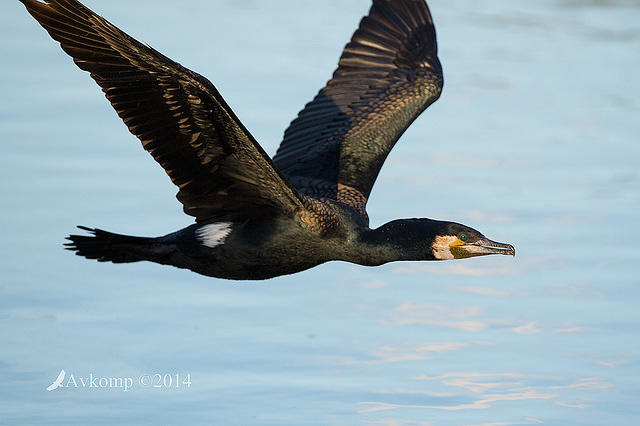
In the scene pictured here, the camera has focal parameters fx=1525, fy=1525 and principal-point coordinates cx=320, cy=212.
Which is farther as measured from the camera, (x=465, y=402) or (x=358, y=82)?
(x=358, y=82)

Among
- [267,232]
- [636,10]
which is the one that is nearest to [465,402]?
[267,232]

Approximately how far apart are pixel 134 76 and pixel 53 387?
191 cm

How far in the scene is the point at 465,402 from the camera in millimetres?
8578

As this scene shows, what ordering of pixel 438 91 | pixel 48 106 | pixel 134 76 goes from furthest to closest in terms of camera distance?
1. pixel 48 106
2. pixel 438 91
3. pixel 134 76

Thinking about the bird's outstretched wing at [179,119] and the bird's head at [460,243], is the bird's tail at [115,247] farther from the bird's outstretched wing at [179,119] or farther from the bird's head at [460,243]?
the bird's head at [460,243]

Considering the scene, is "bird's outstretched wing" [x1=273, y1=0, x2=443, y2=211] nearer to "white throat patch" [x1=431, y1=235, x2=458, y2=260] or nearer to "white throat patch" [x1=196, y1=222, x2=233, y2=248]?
"white throat patch" [x1=431, y1=235, x2=458, y2=260]

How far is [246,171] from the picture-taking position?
26.9 feet

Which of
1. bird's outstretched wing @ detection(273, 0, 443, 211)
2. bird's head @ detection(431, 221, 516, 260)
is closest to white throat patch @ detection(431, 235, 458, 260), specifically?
bird's head @ detection(431, 221, 516, 260)

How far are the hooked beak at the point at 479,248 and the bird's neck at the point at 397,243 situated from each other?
0.16m

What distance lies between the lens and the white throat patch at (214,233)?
8.52 metres

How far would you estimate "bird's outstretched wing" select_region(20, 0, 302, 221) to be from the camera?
7.57m

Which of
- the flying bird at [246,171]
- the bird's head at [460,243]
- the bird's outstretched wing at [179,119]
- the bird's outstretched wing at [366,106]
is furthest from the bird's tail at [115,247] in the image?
the bird's head at [460,243]

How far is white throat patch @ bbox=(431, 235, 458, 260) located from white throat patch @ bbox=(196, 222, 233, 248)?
115 centimetres

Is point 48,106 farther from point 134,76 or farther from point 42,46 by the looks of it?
point 134,76
